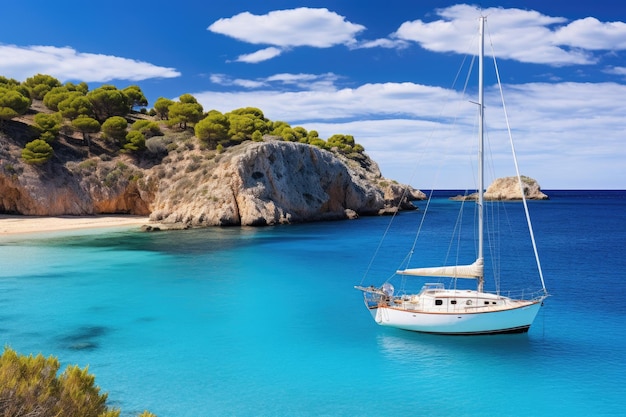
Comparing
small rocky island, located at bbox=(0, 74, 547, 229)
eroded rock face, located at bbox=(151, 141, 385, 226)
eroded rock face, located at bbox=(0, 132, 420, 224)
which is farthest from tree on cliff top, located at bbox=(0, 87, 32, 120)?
eroded rock face, located at bbox=(151, 141, 385, 226)

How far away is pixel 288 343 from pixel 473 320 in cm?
796

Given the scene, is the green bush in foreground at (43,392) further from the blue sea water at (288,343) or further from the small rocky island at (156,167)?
the small rocky island at (156,167)

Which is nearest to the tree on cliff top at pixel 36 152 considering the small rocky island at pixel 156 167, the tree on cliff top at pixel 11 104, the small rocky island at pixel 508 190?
the small rocky island at pixel 156 167

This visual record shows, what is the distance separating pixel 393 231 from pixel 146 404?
173 ft

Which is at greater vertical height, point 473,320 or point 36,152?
point 36,152

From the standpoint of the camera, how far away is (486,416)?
586 inches

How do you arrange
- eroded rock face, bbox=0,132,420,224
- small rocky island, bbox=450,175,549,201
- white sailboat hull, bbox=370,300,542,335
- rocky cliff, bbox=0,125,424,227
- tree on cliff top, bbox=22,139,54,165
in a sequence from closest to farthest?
white sailboat hull, bbox=370,300,542,335
tree on cliff top, bbox=22,139,54,165
eroded rock face, bbox=0,132,420,224
rocky cliff, bbox=0,125,424,227
small rocky island, bbox=450,175,549,201

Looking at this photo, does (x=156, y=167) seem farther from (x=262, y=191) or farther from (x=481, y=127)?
(x=481, y=127)

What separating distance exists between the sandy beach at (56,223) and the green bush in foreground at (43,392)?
5337 cm

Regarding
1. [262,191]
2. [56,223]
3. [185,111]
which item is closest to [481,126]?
[262,191]

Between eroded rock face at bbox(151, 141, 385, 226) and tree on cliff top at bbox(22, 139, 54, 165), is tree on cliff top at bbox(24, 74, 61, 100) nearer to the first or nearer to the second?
tree on cliff top at bbox(22, 139, 54, 165)

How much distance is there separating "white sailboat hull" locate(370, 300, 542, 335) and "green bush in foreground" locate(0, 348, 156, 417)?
14.3 m

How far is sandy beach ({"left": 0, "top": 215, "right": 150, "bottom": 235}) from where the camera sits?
5762 centimetres

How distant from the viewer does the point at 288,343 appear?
2142 cm
